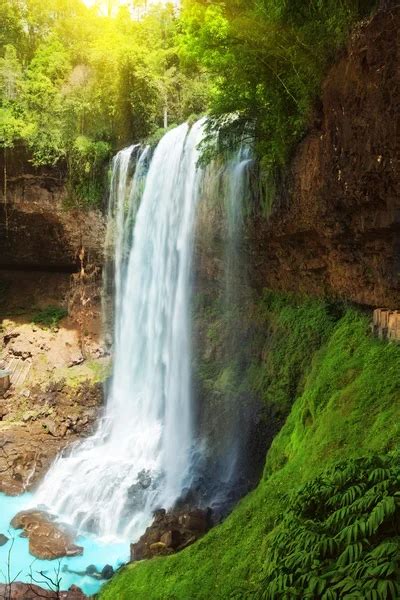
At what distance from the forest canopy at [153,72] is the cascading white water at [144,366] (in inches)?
83.5

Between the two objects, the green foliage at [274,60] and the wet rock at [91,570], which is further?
the wet rock at [91,570]

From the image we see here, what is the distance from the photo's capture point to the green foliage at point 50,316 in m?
20.0

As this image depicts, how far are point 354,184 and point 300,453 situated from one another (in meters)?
4.20

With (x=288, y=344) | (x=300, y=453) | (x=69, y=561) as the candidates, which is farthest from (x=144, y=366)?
(x=300, y=453)

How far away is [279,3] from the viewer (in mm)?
7922

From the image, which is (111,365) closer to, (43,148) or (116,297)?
(116,297)

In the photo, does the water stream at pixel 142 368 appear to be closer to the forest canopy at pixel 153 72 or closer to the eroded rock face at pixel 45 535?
the eroded rock face at pixel 45 535

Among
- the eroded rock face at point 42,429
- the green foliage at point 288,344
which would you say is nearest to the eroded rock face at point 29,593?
the green foliage at point 288,344

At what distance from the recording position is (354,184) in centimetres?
755

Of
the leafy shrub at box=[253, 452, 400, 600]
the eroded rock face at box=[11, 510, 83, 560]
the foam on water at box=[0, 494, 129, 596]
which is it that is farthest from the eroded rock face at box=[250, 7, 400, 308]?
the eroded rock face at box=[11, 510, 83, 560]

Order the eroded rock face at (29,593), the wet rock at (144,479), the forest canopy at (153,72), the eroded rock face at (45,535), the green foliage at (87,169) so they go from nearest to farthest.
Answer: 1. the eroded rock face at (29,593)
2. the forest canopy at (153,72)
3. the eroded rock face at (45,535)
4. the wet rock at (144,479)
5. the green foliage at (87,169)

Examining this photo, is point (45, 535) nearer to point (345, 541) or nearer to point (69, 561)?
point (69, 561)

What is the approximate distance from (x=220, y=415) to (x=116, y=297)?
7.57 metres

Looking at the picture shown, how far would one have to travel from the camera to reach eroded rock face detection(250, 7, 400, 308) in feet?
21.7
